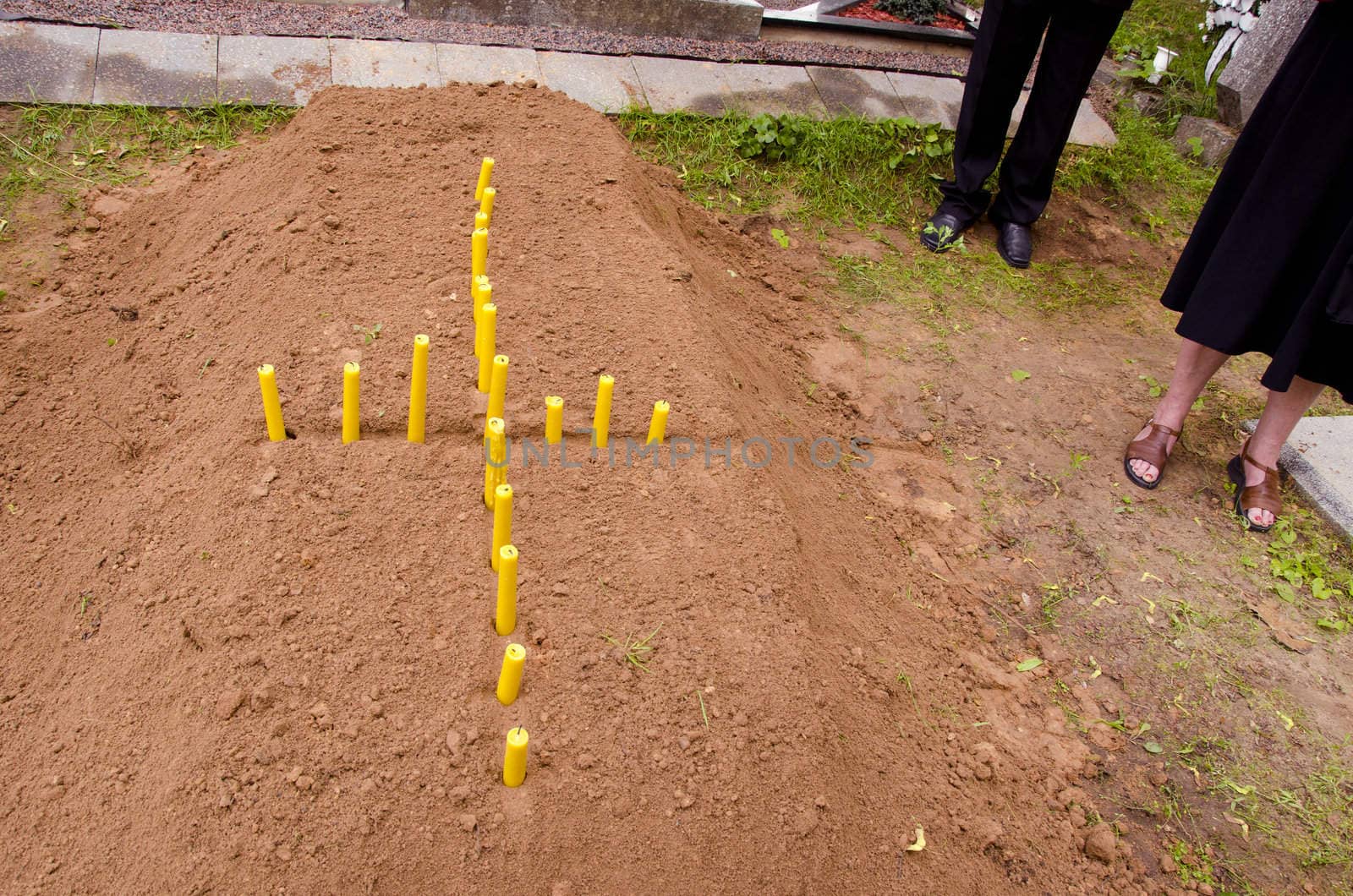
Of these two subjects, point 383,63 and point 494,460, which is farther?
point 383,63

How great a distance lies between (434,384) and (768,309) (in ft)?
5.31

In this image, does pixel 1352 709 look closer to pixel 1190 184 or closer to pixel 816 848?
pixel 816 848

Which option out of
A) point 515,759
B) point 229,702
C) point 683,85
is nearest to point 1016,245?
point 683,85

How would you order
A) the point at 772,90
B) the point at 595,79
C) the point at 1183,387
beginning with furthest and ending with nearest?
1. the point at 772,90
2. the point at 595,79
3. the point at 1183,387

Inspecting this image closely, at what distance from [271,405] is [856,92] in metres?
4.08

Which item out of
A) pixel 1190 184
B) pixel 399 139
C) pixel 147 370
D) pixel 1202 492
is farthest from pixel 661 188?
pixel 1190 184

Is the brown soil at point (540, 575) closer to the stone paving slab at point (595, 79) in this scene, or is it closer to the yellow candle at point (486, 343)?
the yellow candle at point (486, 343)

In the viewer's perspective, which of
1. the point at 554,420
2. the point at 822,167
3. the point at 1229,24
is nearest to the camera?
the point at 554,420

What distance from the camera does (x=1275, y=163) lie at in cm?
275

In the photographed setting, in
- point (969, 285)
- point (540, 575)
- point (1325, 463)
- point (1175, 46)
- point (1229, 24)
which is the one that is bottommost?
point (540, 575)

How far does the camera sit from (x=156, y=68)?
425 cm

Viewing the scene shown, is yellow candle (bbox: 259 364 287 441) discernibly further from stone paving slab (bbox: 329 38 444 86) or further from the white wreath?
the white wreath

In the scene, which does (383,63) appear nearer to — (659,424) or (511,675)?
(659,424)

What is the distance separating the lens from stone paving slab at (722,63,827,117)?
16.1 feet
